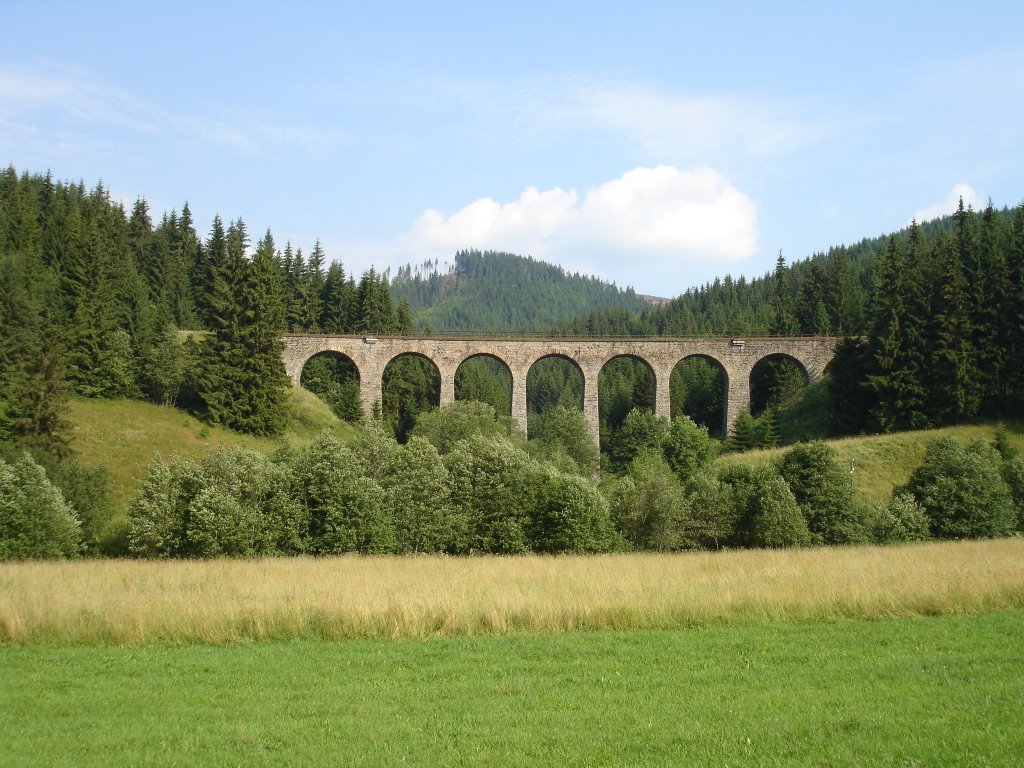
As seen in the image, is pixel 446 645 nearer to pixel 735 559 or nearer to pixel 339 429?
pixel 735 559

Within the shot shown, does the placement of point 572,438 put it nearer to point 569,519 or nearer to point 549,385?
point 569,519

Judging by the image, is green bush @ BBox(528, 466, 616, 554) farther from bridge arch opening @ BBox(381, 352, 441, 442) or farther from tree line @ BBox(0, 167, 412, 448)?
bridge arch opening @ BBox(381, 352, 441, 442)

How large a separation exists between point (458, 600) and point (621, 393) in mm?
75815

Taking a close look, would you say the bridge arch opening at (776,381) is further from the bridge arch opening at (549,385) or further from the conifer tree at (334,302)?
the bridge arch opening at (549,385)

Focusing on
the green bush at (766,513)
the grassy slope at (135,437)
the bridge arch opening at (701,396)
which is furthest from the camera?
the bridge arch opening at (701,396)

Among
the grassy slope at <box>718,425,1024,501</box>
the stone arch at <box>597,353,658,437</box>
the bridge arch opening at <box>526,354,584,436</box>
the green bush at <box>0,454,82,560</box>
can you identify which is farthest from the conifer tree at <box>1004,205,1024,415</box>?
the bridge arch opening at <box>526,354,584,436</box>

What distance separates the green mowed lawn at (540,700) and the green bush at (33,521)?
1628 cm

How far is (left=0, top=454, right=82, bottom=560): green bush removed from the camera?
2478 cm

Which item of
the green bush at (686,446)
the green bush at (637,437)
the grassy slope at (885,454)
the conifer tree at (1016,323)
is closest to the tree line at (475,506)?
the grassy slope at (885,454)

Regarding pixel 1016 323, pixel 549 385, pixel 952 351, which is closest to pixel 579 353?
pixel 952 351

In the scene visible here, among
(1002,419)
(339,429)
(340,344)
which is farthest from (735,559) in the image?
(340,344)

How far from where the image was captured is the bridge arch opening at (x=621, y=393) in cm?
7612

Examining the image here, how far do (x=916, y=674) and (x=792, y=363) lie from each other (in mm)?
54115

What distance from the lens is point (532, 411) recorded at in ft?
380
